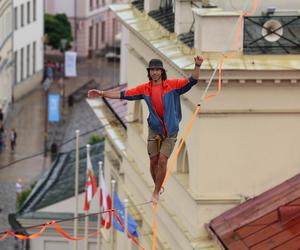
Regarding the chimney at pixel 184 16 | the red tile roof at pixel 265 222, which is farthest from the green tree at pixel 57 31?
the red tile roof at pixel 265 222

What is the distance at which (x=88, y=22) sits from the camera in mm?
120000

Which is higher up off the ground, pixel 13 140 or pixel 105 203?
pixel 105 203

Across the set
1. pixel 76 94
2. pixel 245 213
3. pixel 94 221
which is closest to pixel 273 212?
pixel 245 213

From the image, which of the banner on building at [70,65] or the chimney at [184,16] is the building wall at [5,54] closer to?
the banner on building at [70,65]

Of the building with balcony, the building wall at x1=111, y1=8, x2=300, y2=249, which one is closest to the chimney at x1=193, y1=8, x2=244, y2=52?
the building with balcony

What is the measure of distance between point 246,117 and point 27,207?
72.6 ft

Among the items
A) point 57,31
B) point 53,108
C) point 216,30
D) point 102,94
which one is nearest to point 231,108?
point 216,30

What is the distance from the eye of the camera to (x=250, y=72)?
1206 inches

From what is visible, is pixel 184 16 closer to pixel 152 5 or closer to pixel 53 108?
pixel 152 5

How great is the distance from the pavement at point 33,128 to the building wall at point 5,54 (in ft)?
3.00

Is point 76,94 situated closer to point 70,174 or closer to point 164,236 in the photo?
point 70,174

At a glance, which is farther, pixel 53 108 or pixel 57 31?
pixel 57 31

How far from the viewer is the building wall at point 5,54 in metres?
91.9

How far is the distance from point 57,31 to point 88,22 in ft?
31.9
